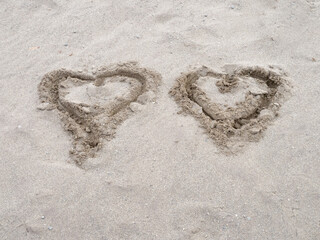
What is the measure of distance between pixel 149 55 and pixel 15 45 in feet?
4.58

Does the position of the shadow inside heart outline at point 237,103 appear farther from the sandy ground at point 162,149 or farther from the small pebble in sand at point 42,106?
the small pebble in sand at point 42,106

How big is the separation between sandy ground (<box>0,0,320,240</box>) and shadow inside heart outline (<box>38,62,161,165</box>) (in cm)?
7

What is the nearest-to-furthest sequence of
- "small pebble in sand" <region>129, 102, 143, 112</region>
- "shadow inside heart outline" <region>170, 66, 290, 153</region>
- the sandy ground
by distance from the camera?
the sandy ground < "shadow inside heart outline" <region>170, 66, 290, 153</region> < "small pebble in sand" <region>129, 102, 143, 112</region>

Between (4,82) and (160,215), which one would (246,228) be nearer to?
(160,215)

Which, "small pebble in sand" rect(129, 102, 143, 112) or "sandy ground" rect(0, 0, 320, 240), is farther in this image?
"small pebble in sand" rect(129, 102, 143, 112)

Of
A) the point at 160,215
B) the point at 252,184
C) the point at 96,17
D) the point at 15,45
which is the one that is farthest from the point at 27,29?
the point at 252,184

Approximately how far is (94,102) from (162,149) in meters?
0.74

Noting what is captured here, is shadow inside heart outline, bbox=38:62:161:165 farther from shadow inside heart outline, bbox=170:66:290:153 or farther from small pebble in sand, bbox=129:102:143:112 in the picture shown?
shadow inside heart outline, bbox=170:66:290:153

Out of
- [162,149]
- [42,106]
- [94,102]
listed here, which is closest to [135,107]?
[94,102]

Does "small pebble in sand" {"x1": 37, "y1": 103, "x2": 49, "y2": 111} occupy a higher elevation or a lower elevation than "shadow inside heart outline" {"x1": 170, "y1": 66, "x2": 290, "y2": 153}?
higher

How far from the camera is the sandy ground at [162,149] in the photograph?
208 cm

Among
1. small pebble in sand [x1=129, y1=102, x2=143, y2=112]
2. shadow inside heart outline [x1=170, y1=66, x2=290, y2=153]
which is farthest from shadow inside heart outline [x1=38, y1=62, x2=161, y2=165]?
shadow inside heart outline [x1=170, y1=66, x2=290, y2=153]

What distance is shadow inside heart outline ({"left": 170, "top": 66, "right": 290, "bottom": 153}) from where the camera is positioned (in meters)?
2.52

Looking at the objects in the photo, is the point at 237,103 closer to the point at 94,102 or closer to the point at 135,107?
the point at 135,107
